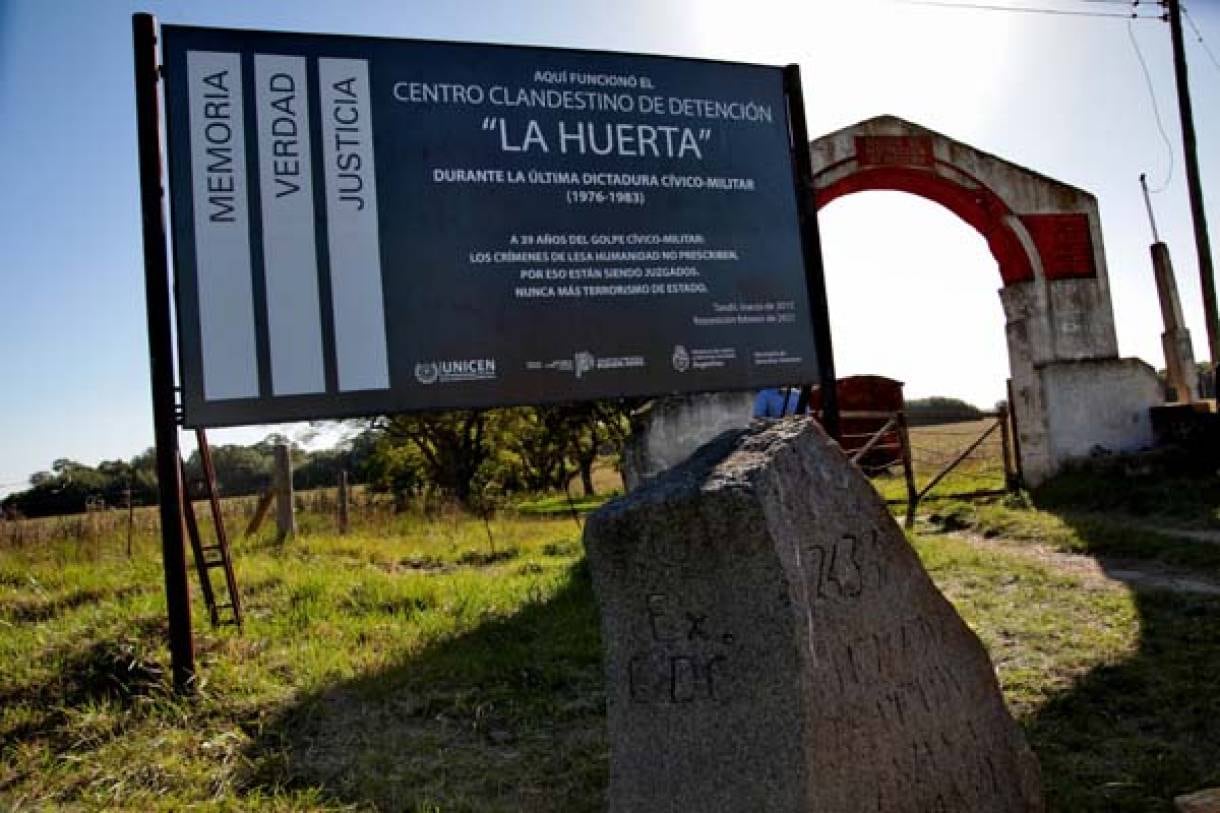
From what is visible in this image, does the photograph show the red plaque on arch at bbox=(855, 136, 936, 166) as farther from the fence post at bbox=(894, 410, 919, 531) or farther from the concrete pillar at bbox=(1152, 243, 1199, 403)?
the concrete pillar at bbox=(1152, 243, 1199, 403)

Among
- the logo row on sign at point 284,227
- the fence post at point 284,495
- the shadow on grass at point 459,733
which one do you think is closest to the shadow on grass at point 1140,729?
the shadow on grass at point 459,733

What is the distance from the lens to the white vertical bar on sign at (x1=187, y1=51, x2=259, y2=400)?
4754 millimetres

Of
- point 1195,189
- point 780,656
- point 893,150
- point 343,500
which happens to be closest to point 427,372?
point 780,656

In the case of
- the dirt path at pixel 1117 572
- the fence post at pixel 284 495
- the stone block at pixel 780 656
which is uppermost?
the fence post at pixel 284 495

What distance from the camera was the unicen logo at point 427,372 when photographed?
16.6 ft

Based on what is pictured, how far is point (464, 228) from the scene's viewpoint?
5.22m

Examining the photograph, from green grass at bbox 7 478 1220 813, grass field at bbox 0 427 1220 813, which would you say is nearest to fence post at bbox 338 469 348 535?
grass field at bbox 0 427 1220 813

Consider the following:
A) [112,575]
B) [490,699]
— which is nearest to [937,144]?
[490,699]

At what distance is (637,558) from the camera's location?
102 inches

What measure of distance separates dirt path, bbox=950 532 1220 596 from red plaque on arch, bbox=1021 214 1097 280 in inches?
180

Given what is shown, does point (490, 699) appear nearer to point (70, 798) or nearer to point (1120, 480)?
point (70, 798)

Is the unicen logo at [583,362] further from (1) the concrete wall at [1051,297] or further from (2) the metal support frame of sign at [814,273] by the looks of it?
(1) the concrete wall at [1051,297]

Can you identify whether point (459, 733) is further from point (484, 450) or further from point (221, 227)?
point (484, 450)

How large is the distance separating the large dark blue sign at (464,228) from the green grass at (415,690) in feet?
4.83
